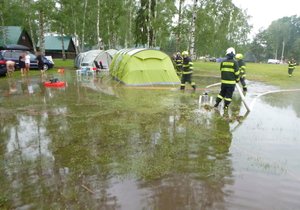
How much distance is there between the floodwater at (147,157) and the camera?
13.7 feet

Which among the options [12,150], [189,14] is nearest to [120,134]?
[12,150]

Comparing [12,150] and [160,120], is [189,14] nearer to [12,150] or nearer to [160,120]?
[160,120]

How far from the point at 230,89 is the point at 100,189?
669 cm

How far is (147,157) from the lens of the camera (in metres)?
5.61

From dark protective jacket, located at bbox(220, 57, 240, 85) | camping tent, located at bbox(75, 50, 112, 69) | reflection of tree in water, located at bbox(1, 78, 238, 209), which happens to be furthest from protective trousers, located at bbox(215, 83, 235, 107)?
camping tent, located at bbox(75, 50, 112, 69)

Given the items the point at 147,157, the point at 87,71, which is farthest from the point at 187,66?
the point at 87,71

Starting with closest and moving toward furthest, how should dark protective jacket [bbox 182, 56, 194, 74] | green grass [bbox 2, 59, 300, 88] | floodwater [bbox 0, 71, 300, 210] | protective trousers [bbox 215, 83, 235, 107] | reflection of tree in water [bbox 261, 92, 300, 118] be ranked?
1. floodwater [bbox 0, 71, 300, 210]
2. protective trousers [bbox 215, 83, 235, 107]
3. reflection of tree in water [bbox 261, 92, 300, 118]
4. dark protective jacket [bbox 182, 56, 194, 74]
5. green grass [bbox 2, 59, 300, 88]

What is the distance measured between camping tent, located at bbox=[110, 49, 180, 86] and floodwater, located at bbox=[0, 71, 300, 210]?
541 cm

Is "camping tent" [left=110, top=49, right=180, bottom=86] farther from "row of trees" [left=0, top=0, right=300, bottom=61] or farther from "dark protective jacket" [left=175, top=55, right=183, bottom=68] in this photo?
"row of trees" [left=0, top=0, right=300, bottom=61]

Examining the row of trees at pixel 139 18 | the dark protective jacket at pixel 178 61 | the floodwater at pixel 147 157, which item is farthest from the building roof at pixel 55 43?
the floodwater at pixel 147 157

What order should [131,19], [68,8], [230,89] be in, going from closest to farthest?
[230,89] < [68,8] < [131,19]

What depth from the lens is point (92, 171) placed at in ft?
16.4

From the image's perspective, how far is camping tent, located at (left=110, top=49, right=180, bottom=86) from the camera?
15711 mm

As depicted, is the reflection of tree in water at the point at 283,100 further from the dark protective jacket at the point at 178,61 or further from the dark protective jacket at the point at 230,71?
the dark protective jacket at the point at 178,61
